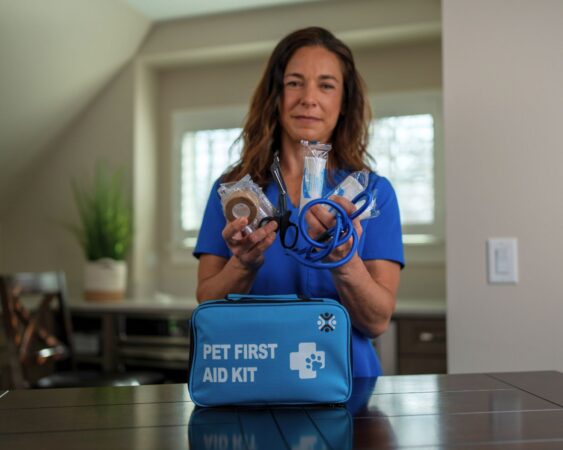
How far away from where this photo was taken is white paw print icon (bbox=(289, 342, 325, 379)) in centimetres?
99

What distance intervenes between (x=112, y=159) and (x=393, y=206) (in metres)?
2.82

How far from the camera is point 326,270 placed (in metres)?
1.40

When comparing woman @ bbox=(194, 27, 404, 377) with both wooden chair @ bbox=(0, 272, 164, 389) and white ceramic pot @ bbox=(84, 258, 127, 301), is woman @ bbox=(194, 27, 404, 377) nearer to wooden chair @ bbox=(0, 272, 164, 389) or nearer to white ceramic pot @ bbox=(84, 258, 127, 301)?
wooden chair @ bbox=(0, 272, 164, 389)

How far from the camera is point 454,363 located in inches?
74.5

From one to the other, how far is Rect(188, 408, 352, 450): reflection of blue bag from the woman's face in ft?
2.19

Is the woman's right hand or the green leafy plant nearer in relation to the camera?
the woman's right hand

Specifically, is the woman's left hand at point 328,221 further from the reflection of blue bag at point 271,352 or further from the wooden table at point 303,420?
the wooden table at point 303,420

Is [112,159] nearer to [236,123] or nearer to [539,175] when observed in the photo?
[236,123]

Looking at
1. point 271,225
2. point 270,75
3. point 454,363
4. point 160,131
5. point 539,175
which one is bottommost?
point 454,363

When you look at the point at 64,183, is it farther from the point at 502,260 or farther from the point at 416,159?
the point at 502,260

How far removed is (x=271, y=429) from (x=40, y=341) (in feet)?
7.80

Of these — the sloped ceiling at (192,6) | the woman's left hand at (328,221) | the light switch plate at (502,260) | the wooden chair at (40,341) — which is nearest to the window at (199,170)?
the sloped ceiling at (192,6)

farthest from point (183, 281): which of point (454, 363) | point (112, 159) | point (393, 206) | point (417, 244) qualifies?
point (393, 206)

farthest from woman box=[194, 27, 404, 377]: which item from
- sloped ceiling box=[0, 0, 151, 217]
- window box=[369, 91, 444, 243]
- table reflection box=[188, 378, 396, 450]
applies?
window box=[369, 91, 444, 243]
